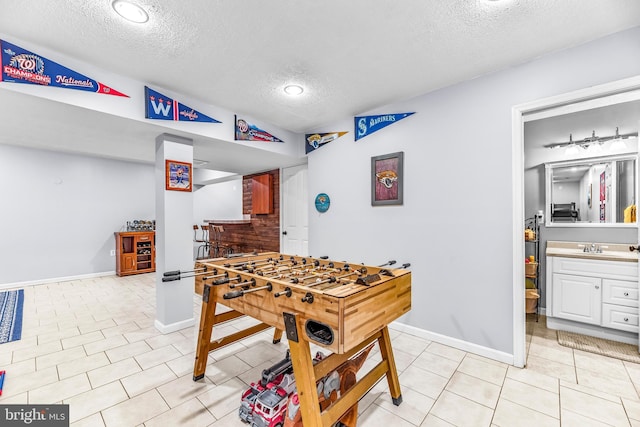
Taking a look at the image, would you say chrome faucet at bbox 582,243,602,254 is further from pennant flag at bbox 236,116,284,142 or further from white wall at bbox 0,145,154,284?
white wall at bbox 0,145,154,284

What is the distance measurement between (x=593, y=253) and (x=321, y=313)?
326 centimetres

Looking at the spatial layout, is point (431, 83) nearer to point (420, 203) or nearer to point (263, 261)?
point (420, 203)

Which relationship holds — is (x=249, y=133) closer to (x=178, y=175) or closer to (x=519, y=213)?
(x=178, y=175)

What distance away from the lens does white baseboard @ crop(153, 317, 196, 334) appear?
2.97 meters

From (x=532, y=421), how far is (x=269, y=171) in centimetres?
499

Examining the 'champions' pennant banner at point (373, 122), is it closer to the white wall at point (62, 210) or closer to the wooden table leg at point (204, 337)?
the wooden table leg at point (204, 337)

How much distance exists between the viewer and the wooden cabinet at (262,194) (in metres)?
5.41

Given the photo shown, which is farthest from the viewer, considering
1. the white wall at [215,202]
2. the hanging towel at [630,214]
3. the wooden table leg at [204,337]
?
the white wall at [215,202]

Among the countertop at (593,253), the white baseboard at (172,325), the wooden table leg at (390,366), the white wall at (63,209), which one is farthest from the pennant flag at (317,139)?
the white wall at (63,209)

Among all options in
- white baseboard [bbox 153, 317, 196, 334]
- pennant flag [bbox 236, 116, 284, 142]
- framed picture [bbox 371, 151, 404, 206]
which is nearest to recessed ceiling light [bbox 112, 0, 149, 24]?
pennant flag [bbox 236, 116, 284, 142]

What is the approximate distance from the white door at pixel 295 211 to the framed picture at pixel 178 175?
6.72ft

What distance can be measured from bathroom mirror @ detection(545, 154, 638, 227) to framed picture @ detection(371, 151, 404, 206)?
204cm

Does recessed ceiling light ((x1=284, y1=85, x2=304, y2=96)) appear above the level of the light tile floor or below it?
above

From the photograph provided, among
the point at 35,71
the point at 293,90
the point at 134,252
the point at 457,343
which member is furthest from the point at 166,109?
the point at 134,252
